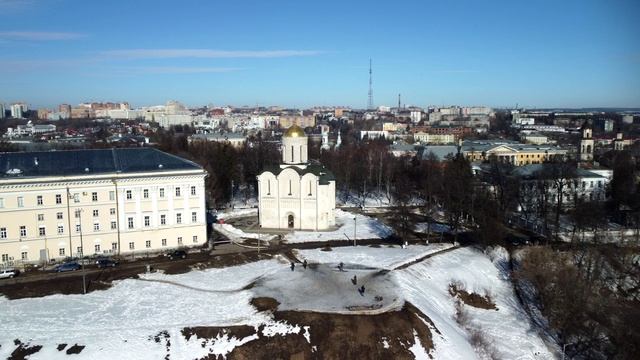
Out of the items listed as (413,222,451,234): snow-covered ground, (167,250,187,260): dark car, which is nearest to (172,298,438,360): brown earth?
(167,250,187,260): dark car

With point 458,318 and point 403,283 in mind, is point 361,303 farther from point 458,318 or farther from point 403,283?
point 458,318

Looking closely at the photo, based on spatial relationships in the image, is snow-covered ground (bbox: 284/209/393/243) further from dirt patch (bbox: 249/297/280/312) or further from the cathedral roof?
dirt patch (bbox: 249/297/280/312)

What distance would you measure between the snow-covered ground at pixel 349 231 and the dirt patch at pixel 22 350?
21.7 m

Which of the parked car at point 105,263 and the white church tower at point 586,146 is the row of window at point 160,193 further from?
the white church tower at point 586,146

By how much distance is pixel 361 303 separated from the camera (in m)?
29.4

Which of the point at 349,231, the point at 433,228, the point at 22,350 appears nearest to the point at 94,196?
the point at 22,350

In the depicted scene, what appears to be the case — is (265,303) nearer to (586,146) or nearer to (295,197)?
(295,197)

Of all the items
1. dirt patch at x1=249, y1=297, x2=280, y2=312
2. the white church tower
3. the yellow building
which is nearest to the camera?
dirt patch at x1=249, y1=297, x2=280, y2=312

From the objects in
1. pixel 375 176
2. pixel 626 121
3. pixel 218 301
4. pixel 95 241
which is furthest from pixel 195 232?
pixel 626 121

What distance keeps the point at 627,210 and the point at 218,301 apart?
42228mm

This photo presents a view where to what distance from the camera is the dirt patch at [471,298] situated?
34281 millimetres

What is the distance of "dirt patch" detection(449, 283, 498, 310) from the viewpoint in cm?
3428

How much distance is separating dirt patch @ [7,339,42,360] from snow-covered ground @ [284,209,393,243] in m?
21.7

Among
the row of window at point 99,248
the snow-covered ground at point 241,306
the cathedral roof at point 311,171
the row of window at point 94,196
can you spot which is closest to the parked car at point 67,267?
the row of window at point 99,248
